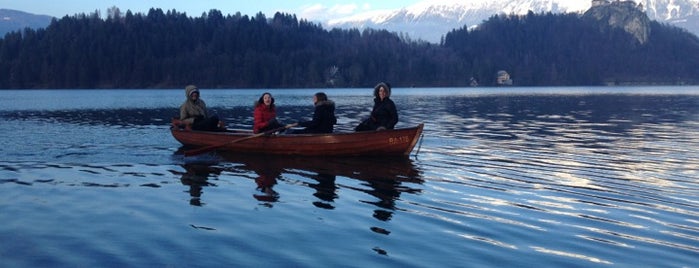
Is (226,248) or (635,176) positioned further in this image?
(635,176)

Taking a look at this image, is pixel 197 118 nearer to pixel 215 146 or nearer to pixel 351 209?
pixel 215 146

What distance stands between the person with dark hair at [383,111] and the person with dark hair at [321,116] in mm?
1399

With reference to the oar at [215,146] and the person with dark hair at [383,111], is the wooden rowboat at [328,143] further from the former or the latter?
the person with dark hair at [383,111]

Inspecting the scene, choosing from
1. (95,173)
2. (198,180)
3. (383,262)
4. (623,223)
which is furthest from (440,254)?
(95,173)

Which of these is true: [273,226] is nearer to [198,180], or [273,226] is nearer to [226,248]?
[226,248]

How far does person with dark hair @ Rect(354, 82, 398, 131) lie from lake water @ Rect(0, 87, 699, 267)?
5.00 ft

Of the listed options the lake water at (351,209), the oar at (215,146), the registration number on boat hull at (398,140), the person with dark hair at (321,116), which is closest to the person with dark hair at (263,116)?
the oar at (215,146)

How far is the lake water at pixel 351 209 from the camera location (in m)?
11.3

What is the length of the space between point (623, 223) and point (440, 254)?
4.50 m

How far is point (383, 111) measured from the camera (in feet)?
78.5

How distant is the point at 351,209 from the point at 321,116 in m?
9.80

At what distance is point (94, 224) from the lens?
13.4 m

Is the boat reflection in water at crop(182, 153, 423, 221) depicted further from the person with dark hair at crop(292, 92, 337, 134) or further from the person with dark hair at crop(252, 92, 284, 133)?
the person with dark hair at crop(292, 92, 337, 134)

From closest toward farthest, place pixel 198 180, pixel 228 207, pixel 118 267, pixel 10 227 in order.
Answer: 1. pixel 118 267
2. pixel 10 227
3. pixel 228 207
4. pixel 198 180
